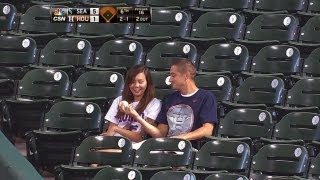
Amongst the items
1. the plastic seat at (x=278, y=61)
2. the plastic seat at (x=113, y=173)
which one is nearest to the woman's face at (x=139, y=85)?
the plastic seat at (x=113, y=173)

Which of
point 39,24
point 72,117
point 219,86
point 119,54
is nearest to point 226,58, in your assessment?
point 219,86

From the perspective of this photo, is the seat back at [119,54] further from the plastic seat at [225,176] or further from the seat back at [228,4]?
the plastic seat at [225,176]

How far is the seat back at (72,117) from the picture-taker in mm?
7777

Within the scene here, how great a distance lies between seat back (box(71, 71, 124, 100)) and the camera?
8.21m

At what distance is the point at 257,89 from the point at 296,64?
0.59m

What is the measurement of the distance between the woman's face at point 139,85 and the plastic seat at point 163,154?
590 mm

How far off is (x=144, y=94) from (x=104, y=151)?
0.67 metres

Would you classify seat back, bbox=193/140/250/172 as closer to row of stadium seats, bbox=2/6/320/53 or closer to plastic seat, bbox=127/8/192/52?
row of stadium seats, bbox=2/6/320/53

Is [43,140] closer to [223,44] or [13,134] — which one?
[13,134]

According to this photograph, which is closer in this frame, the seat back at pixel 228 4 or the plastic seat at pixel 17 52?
the plastic seat at pixel 17 52

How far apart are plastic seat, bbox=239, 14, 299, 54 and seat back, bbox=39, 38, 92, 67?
140 cm

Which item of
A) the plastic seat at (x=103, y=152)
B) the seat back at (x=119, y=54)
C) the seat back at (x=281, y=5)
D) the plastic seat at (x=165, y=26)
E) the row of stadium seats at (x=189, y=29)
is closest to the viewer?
the plastic seat at (x=103, y=152)

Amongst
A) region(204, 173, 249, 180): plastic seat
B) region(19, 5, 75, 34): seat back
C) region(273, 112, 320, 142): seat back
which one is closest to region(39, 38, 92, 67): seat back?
region(19, 5, 75, 34): seat back

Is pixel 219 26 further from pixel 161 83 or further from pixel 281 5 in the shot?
pixel 161 83
